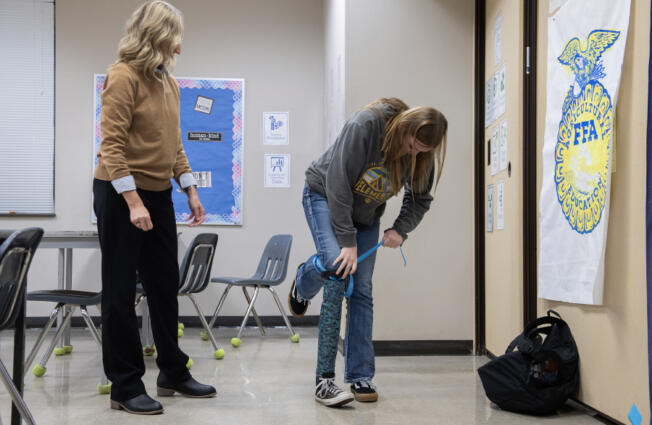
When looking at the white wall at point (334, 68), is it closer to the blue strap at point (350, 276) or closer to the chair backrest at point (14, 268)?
the blue strap at point (350, 276)

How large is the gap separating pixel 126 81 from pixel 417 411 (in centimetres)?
165

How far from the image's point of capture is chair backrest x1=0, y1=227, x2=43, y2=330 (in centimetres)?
167

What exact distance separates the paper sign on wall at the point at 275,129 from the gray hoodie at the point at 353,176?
3.05 meters

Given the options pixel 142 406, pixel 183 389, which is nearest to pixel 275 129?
pixel 183 389

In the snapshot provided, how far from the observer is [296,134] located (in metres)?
5.62

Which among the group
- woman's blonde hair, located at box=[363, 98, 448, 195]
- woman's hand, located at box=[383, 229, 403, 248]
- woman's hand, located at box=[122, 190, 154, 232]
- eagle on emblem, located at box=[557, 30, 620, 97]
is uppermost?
eagle on emblem, located at box=[557, 30, 620, 97]

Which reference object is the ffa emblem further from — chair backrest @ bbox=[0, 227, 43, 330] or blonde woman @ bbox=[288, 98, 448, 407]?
chair backrest @ bbox=[0, 227, 43, 330]

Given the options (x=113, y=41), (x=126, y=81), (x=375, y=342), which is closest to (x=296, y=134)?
(x=113, y=41)

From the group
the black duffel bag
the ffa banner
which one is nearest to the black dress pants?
the black duffel bag

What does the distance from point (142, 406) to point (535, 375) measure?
1.47 meters

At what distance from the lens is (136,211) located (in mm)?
2303

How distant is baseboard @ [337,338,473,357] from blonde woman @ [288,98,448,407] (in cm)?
126

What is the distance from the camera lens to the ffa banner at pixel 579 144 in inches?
91.2

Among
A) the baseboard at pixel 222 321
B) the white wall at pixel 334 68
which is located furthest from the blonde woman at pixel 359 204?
the baseboard at pixel 222 321
